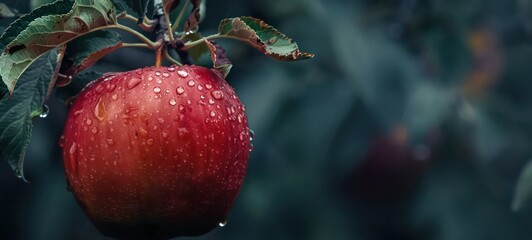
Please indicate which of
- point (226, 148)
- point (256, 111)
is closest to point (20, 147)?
point (226, 148)

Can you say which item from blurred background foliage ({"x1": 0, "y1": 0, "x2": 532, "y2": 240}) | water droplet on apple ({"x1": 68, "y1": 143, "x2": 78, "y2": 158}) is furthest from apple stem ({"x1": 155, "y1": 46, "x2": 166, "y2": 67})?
blurred background foliage ({"x1": 0, "y1": 0, "x2": 532, "y2": 240})

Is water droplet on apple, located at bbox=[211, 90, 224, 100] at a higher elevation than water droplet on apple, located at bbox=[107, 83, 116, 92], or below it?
below

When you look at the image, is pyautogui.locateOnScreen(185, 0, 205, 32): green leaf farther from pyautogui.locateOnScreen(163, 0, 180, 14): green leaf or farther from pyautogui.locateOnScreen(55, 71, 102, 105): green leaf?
pyautogui.locateOnScreen(55, 71, 102, 105): green leaf

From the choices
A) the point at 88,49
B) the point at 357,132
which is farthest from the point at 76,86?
the point at 357,132

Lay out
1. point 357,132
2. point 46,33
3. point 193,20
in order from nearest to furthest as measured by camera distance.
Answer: point 46,33
point 193,20
point 357,132

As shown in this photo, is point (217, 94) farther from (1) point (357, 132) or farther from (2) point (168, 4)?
(1) point (357, 132)
